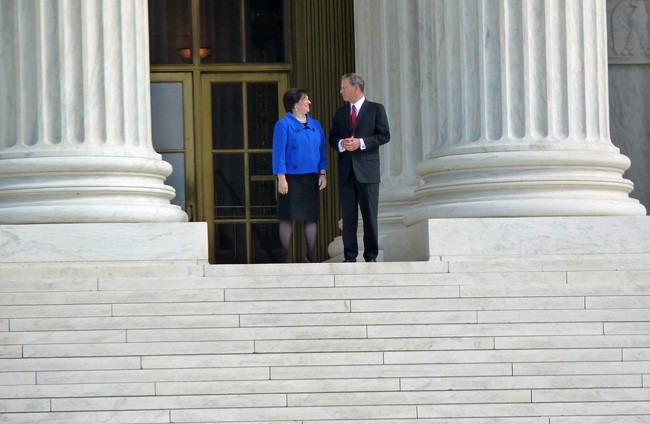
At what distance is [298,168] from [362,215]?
4.47ft

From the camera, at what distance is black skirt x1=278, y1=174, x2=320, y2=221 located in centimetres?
1778

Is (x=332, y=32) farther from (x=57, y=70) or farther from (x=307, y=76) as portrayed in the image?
(x=57, y=70)

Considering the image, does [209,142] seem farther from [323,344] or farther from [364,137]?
[323,344]

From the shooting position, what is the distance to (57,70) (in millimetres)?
16250

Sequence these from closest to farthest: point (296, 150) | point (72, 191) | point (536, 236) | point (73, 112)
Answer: point (536, 236)
point (72, 191)
point (73, 112)
point (296, 150)

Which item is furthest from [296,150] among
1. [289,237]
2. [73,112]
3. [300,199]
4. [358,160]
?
[73,112]

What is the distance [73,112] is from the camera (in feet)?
53.2

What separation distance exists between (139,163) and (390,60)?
5238 mm

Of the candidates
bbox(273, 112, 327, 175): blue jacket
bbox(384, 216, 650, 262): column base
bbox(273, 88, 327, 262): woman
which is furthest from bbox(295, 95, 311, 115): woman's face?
bbox(384, 216, 650, 262): column base

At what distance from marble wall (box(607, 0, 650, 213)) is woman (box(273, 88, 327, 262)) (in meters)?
7.18

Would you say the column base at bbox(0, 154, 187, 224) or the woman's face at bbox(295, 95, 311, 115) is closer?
the column base at bbox(0, 154, 187, 224)

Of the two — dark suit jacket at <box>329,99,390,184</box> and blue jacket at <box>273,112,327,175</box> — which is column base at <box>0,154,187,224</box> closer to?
blue jacket at <box>273,112,327,175</box>

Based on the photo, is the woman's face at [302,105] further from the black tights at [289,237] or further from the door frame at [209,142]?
the door frame at [209,142]

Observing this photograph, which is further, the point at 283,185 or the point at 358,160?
the point at 283,185
